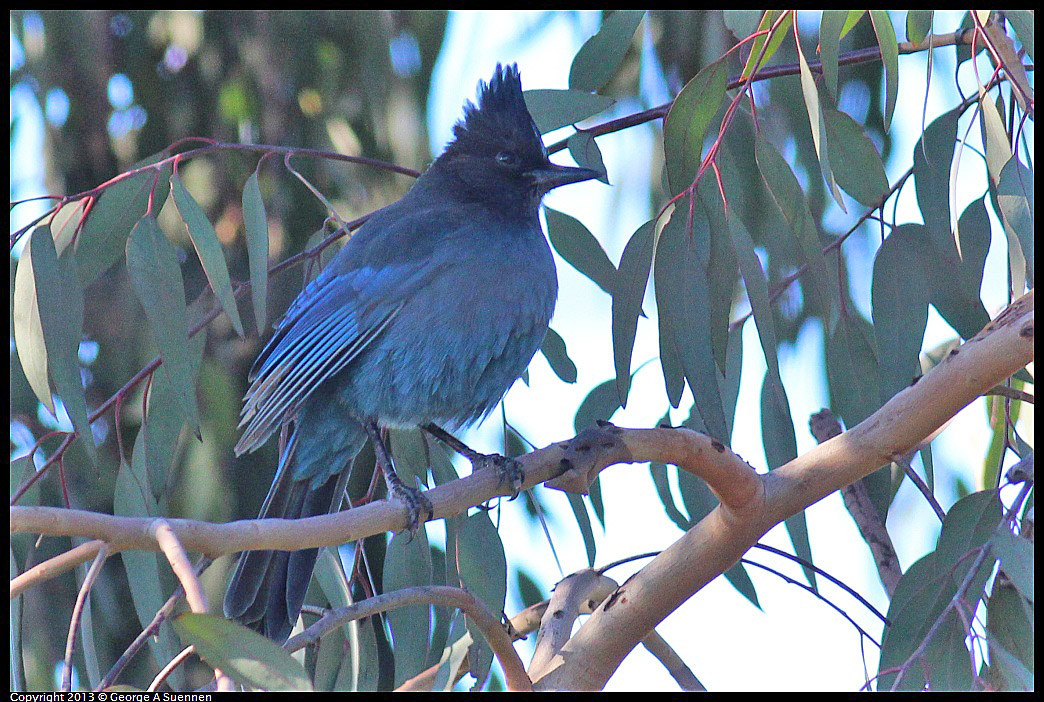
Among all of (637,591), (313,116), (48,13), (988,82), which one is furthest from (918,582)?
(48,13)

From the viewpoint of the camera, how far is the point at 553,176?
2.58 m

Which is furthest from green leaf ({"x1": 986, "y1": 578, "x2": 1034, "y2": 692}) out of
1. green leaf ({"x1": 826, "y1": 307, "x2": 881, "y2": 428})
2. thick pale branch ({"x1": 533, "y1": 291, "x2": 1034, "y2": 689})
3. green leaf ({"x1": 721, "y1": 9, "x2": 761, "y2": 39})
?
green leaf ({"x1": 721, "y1": 9, "x2": 761, "y2": 39})

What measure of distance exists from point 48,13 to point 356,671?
2419 millimetres

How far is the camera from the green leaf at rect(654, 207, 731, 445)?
6.25 ft

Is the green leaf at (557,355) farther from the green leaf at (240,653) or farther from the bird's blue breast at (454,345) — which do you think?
the green leaf at (240,653)

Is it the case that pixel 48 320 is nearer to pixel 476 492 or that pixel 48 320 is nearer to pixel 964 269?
pixel 476 492

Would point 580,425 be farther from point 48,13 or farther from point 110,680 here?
point 48,13

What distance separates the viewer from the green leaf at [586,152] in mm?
2418

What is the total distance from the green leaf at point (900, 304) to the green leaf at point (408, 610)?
35.5 inches

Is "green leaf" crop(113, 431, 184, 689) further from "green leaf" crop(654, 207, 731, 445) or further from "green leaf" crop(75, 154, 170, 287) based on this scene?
"green leaf" crop(654, 207, 731, 445)

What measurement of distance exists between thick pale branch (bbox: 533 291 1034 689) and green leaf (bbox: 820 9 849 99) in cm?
47

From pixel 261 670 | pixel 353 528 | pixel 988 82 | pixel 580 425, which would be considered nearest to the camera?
pixel 261 670

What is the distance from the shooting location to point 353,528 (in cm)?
144

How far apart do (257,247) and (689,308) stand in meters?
0.75
